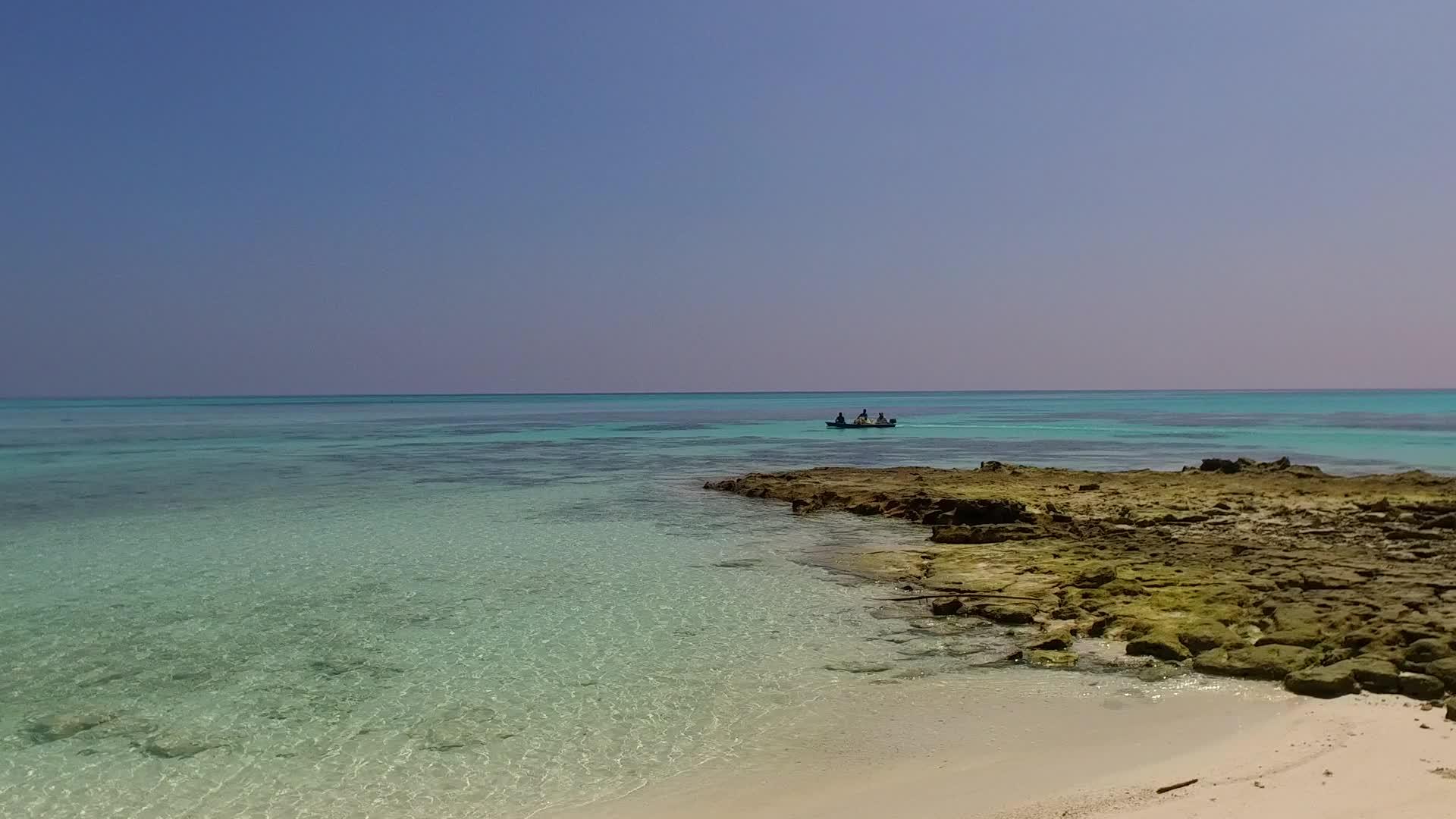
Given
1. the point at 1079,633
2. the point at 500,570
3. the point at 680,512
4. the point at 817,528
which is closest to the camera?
the point at 1079,633

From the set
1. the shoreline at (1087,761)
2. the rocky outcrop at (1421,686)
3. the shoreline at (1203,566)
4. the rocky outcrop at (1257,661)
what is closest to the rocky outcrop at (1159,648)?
the shoreline at (1203,566)

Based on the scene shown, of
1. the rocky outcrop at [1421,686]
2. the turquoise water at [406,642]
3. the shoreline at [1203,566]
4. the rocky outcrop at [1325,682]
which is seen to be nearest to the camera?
the turquoise water at [406,642]

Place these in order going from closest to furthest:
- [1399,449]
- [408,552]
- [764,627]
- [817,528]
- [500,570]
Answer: [764,627] < [500,570] < [408,552] < [817,528] < [1399,449]

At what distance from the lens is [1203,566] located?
47.2 ft

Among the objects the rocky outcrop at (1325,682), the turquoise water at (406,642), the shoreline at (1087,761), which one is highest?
the rocky outcrop at (1325,682)

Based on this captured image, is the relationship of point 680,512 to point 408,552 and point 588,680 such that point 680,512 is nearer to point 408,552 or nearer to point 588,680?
point 408,552

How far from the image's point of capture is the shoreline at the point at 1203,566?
30.8ft

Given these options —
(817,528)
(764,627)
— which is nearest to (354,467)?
(817,528)

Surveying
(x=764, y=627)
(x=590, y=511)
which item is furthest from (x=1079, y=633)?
(x=590, y=511)

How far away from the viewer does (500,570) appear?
16109 mm

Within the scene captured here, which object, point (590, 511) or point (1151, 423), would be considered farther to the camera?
point (1151, 423)

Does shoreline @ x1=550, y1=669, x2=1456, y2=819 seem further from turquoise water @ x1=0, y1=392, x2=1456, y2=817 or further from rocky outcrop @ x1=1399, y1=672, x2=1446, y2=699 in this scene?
turquoise water @ x1=0, y1=392, x2=1456, y2=817

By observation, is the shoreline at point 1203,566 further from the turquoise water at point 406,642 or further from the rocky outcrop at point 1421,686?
the turquoise water at point 406,642

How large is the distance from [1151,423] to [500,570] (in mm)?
79390
